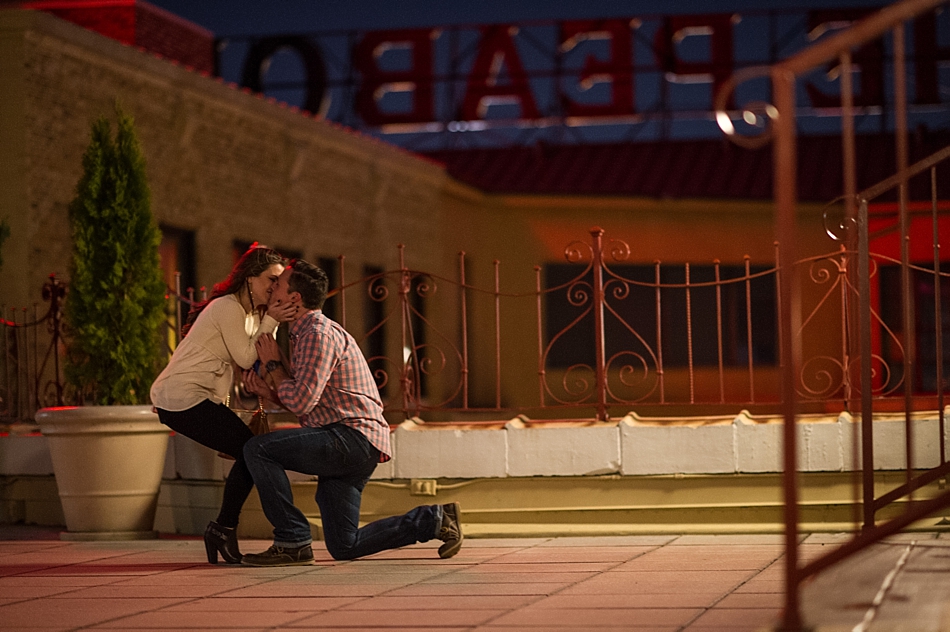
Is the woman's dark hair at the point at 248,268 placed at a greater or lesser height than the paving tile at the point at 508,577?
greater

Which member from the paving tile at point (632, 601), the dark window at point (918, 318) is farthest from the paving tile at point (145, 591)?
the dark window at point (918, 318)

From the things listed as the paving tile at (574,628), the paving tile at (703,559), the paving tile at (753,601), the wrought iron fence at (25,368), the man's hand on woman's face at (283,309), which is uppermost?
the man's hand on woman's face at (283,309)

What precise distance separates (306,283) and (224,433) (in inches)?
32.1

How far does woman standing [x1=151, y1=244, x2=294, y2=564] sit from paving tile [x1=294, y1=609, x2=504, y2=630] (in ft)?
5.18

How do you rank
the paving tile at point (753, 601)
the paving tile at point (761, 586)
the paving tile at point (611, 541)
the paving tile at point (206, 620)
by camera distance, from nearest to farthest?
1. the paving tile at point (206, 620)
2. the paving tile at point (753, 601)
3. the paving tile at point (761, 586)
4. the paving tile at point (611, 541)

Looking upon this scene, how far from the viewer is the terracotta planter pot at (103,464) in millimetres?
7207

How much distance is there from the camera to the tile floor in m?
4.32

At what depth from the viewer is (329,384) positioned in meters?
5.87

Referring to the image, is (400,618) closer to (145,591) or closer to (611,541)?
(145,591)

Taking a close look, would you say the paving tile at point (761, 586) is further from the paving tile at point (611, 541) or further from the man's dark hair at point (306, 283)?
the man's dark hair at point (306, 283)

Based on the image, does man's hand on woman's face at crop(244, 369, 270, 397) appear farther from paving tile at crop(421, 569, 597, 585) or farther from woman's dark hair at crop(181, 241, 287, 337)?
paving tile at crop(421, 569, 597, 585)

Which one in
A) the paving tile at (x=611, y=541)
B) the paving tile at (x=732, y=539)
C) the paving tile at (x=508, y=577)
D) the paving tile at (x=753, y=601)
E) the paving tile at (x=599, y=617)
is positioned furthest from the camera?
A: the paving tile at (x=611, y=541)

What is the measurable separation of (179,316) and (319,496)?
4434 millimetres

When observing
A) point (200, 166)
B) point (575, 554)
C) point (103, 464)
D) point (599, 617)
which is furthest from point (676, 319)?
point (599, 617)
